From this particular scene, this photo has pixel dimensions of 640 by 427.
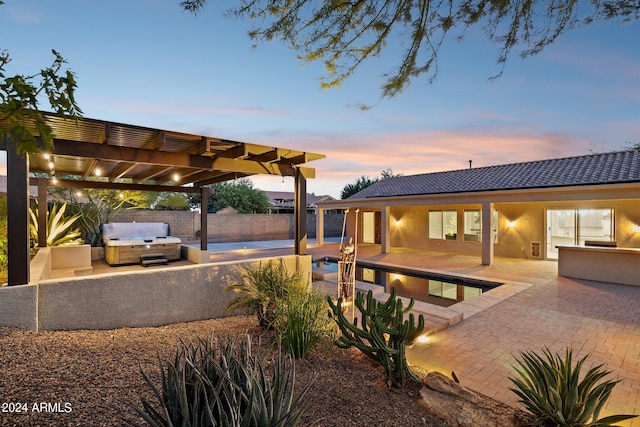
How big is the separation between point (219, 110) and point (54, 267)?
6792 millimetres

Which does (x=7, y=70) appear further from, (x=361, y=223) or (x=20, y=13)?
(x=361, y=223)

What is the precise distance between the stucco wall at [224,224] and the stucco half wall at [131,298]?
15412mm

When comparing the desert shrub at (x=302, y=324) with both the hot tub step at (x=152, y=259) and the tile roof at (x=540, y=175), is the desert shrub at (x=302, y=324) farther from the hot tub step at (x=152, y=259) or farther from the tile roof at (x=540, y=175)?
the tile roof at (x=540, y=175)

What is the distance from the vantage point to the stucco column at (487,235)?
12.6 meters

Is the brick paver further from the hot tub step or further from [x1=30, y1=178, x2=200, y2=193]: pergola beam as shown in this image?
[x1=30, y1=178, x2=200, y2=193]: pergola beam

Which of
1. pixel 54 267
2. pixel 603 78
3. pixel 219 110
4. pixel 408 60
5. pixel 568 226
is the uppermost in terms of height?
pixel 219 110

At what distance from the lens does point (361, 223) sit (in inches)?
832

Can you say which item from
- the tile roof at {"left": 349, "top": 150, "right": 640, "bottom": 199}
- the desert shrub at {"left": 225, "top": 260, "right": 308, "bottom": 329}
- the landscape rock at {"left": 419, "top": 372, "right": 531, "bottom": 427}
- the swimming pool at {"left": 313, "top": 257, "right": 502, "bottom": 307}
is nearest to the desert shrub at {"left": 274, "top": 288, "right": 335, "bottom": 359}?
the desert shrub at {"left": 225, "top": 260, "right": 308, "bottom": 329}

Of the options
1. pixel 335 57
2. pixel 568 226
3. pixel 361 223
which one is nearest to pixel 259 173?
pixel 335 57

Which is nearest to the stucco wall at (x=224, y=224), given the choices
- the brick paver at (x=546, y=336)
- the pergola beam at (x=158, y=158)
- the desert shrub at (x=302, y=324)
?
the pergola beam at (x=158, y=158)

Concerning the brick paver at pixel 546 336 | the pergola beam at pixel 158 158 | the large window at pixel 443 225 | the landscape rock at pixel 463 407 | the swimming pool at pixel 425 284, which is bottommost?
the swimming pool at pixel 425 284

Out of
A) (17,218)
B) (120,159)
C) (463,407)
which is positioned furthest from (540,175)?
(17,218)

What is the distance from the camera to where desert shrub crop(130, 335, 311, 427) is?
181cm

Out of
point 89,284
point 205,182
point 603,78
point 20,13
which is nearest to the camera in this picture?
point 20,13
